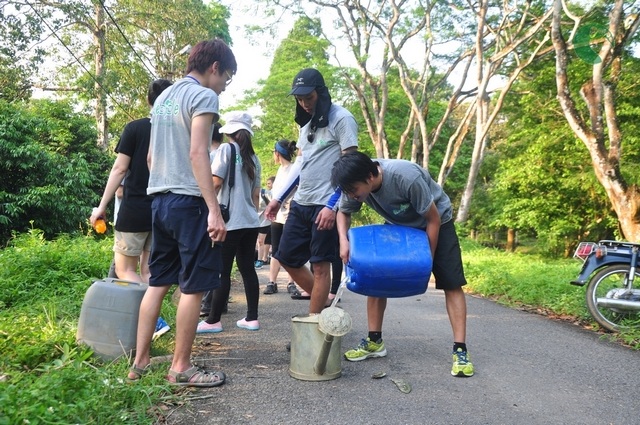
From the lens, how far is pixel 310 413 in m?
2.68

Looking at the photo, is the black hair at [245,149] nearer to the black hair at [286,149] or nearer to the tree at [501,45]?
the black hair at [286,149]

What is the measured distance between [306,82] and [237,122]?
2.86 ft

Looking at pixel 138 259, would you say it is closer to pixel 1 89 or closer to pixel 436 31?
pixel 436 31

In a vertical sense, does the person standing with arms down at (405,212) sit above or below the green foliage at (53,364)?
above

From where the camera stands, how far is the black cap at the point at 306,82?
3.78m

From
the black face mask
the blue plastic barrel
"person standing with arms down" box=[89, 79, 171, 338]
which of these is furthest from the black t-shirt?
the blue plastic barrel

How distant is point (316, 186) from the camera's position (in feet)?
13.1

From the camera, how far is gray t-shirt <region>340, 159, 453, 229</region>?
3270mm

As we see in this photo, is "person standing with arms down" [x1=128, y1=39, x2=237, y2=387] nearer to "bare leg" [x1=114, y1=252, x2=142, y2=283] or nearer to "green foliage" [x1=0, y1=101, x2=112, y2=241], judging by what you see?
"bare leg" [x1=114, y1=252, x2=142, y2=283]

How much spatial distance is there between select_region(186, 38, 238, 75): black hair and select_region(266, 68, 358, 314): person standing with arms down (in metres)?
0.74

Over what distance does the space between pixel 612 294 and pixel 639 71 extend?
13105 millimetres

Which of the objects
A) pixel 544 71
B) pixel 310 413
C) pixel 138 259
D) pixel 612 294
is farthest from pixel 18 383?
pixel 544 71

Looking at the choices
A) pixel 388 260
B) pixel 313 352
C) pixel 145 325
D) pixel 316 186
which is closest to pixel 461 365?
pixel 388 260

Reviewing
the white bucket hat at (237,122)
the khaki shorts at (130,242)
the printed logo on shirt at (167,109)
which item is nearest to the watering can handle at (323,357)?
the printed logo on shirt at (167,109)
